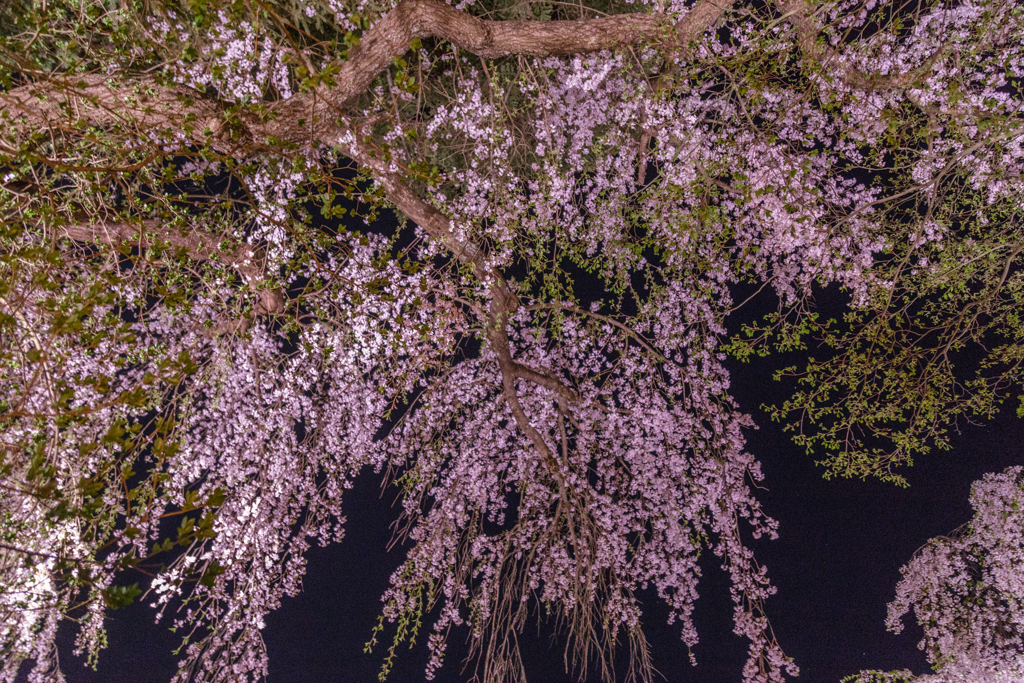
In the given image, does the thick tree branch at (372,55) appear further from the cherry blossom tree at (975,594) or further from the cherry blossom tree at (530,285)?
the cherry blossom tree at (975,594)

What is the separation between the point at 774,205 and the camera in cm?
286

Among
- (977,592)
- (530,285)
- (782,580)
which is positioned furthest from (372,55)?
(977,592)

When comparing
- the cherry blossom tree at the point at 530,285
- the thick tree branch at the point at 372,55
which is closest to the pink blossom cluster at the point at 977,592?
the cherry blossom tree at the point at 530,285

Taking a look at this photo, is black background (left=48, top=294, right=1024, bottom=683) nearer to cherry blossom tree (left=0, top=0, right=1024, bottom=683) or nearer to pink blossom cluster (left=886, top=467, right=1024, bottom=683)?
pink blossom cluster (left=886, top=467, right=1024, bottom=683)

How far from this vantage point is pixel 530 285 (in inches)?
122

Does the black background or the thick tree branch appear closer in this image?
the thick tree branch

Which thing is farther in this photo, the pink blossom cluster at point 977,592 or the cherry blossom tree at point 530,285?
the pink blossom cluster at point 977,592

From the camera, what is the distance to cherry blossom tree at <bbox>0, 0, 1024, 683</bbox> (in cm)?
265

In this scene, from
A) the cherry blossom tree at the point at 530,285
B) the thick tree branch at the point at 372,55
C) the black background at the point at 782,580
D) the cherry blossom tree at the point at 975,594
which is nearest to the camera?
the thick tree branch at the point at 372,55

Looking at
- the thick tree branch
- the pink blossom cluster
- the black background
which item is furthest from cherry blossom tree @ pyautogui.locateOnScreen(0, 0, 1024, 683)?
the pink blossom cluster

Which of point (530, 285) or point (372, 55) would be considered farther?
point (530, 285)

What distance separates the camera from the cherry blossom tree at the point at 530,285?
2.65 metres

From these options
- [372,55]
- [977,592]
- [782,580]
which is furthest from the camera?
[782,580]

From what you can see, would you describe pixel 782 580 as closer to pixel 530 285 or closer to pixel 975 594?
pixel 975 594
